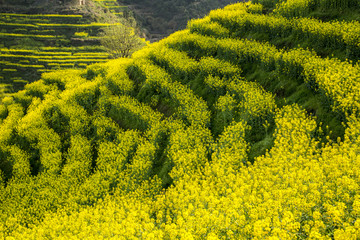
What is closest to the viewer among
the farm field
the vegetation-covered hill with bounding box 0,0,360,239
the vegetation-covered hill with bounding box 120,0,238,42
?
the vegetation-covered hill with bounding box 0,0,360,239

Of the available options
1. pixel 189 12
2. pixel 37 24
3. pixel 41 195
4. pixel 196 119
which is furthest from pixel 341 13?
pixel 189 12

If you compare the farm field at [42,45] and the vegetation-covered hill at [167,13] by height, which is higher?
the vegetation-covered hill at [167,13]

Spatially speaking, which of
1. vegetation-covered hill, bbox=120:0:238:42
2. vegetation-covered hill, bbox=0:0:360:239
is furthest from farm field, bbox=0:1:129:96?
vegetation-covered hill, bbox=120:0:238:42

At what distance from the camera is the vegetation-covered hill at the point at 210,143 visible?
8031mm

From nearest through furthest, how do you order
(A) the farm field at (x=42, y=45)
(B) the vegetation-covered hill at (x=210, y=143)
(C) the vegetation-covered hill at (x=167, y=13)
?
(B) the vegetation-covered hill at (x=210, y=143) < (A) the farm field at (x=42, y=45) < (C) the vegetation-covered hill at (x=167, y=13)

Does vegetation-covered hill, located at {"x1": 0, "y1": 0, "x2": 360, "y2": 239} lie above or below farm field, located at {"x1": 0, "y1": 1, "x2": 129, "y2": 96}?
above

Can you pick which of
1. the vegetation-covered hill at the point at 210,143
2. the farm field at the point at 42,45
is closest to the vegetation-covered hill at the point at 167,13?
the farm field at the point at 42,45

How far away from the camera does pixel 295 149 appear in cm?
1086

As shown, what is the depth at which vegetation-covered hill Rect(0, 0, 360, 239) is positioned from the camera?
316 inches

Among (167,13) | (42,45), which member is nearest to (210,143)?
(42,45)

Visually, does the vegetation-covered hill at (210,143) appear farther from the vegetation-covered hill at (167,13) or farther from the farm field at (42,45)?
the vegetation-covered hill at (167,13)

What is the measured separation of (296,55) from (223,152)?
7.43 m

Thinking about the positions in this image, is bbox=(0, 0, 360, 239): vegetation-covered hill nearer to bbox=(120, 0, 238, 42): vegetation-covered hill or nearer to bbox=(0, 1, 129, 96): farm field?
bbox=(0, 1, 129, 96): farm field

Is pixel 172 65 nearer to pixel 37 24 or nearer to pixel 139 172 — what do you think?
pixel 139 172
